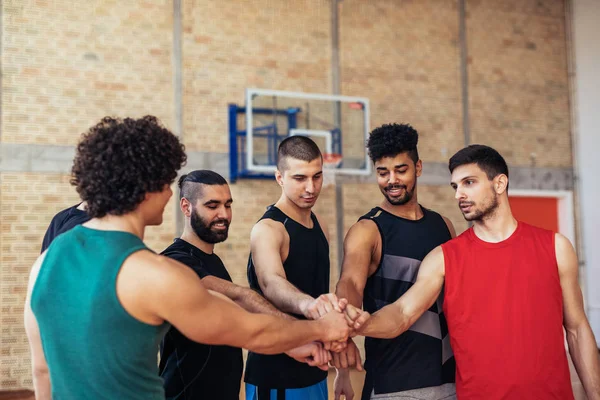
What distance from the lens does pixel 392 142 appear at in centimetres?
300

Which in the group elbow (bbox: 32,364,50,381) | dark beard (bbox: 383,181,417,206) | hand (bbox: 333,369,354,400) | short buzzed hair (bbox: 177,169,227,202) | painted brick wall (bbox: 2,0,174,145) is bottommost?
hand (bbox: 333,369,354,400)

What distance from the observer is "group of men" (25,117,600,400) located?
1.65 m

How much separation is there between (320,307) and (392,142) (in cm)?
101

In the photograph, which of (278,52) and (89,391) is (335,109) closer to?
(278,52)

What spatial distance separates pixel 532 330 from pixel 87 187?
1822 millimetres

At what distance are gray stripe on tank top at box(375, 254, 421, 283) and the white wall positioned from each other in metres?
7.52

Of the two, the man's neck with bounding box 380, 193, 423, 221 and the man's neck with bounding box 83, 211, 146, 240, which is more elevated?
the man's neck with bounding box 380, 193, 423, 221

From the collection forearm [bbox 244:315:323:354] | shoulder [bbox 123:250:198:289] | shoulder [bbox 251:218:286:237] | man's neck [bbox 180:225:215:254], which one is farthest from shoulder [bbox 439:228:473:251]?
shoulder [bbox 123:250:198:289]

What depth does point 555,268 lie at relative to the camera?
8.25ft

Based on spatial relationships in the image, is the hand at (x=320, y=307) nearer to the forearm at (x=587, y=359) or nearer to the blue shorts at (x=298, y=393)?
the blue shorts at (x=298, y=393)

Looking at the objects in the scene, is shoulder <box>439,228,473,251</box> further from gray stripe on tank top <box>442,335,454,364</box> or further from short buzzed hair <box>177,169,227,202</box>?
short buzzed hair <box>177,169,227,202</box>

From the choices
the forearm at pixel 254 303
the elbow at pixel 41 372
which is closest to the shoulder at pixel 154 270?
the elbow at pixel 41 372

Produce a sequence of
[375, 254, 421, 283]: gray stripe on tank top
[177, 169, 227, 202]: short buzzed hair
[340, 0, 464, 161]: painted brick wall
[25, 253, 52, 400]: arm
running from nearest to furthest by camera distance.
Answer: [25, 253, 52, 400]: arm → [375, 254, 421, 283]: gray stripe on tank top → [177, 169, 227, 202]: short buzzed hair → [340, 0, 464, 161]: painted brick wall

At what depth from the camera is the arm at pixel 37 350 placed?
1.84 metres
